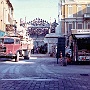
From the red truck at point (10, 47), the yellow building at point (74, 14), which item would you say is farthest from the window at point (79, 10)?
the red truck at point (10, 47)

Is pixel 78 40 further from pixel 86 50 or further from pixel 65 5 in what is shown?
pixel 65 5

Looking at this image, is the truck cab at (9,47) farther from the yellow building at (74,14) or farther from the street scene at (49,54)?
the yellow building at (74,14)

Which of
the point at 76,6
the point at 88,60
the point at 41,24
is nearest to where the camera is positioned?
the point at 88,60

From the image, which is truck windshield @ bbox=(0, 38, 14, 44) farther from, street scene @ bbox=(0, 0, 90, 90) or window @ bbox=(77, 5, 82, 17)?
window @ bbox=(77, 5, 82, 17)

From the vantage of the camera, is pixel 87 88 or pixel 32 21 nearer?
pixel 87 88

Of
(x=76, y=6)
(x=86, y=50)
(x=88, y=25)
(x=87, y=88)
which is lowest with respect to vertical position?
(x=87, y=88)

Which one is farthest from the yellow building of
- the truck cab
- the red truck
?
the truck cab

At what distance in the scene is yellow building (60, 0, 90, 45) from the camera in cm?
6122

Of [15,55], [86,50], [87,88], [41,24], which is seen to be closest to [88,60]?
[86,50]

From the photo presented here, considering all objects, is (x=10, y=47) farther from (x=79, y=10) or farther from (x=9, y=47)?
(x=79, y=10)

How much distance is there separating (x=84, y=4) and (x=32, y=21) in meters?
18.8

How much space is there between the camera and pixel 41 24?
73.6 m

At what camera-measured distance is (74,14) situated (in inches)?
2424

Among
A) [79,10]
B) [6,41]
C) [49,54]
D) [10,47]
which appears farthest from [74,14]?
[10,47]
